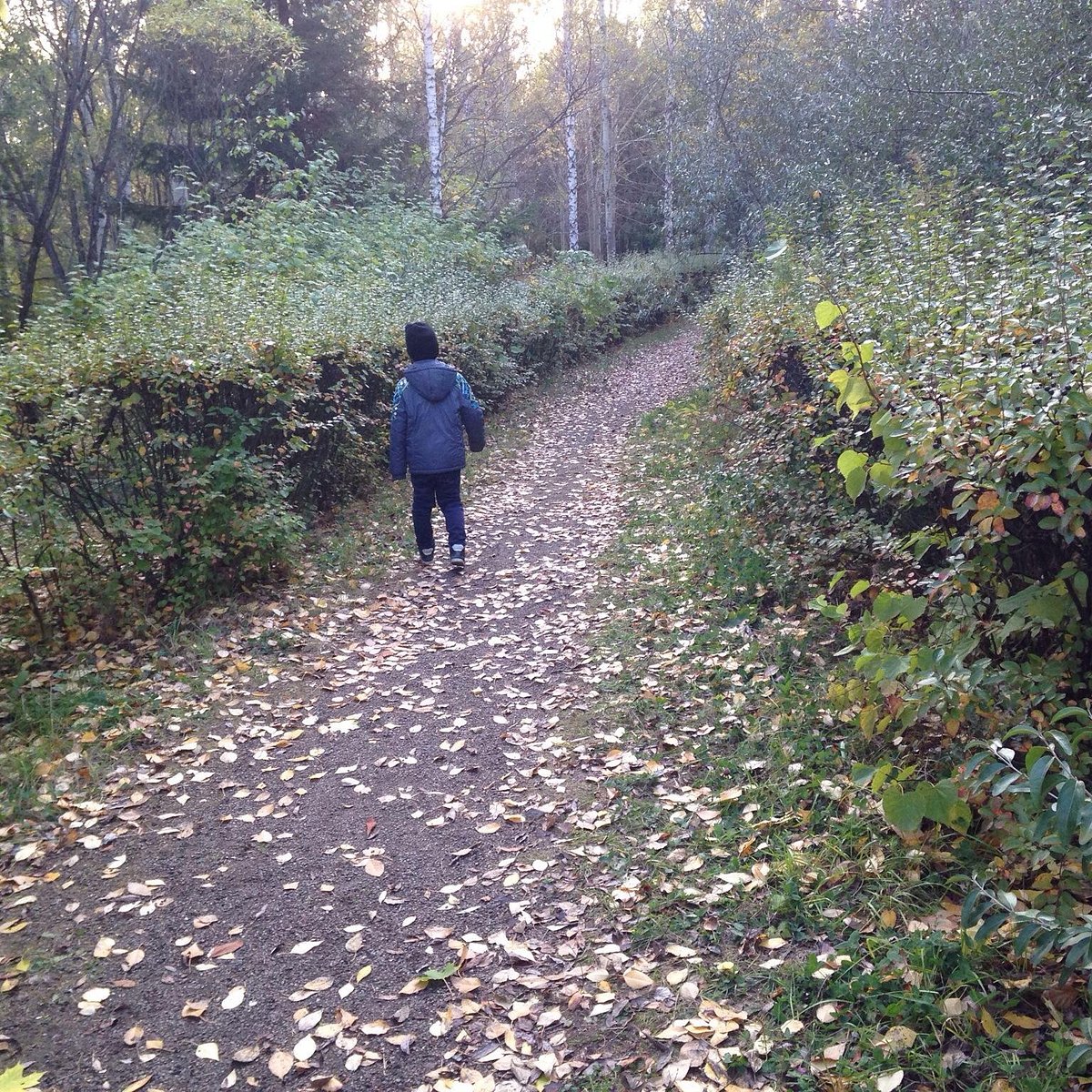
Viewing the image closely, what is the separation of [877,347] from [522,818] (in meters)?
2.95

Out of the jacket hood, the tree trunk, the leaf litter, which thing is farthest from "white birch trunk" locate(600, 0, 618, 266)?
the leaf litter

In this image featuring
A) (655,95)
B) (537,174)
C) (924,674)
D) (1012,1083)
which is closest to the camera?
(1012,1083)

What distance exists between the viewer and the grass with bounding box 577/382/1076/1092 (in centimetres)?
281

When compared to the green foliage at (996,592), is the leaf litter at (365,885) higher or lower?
lower

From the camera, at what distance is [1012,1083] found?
8.47 feet

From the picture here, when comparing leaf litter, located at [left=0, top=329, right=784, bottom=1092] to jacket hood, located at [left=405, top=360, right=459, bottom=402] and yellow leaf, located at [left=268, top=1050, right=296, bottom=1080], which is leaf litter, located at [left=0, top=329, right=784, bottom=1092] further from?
jacket hood, located at [left=405, top=360, right=459, bottom=402]

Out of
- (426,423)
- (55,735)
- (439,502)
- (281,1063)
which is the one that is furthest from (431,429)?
(281,1063)

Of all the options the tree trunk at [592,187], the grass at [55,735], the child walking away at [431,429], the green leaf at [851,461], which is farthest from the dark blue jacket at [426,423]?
the tree trunk at [592,187]

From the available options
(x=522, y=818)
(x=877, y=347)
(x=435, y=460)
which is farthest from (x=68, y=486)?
(x=877, y=347)

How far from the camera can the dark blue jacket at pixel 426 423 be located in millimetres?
8078

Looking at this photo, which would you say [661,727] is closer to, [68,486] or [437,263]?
[68,486]

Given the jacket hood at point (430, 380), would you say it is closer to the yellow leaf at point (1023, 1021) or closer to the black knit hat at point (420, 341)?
the black knit hat at point (420, 341)

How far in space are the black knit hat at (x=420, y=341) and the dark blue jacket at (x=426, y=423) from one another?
0.30ft

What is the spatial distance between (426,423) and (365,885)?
4.89 m
